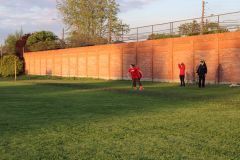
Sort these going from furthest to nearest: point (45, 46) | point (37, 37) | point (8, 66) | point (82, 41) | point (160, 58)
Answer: point (37, 37), point (45, 46), point (8, 66), point (82, 41), point (160, 58)

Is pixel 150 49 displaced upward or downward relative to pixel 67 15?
downward

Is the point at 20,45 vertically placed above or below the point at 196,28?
above

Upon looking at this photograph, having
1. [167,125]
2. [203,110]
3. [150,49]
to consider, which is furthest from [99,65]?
[167,125]

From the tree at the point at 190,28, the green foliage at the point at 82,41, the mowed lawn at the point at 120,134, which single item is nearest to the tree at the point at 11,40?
the green foliage at the point at 82,41

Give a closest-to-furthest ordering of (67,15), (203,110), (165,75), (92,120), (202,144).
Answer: (202,144) → (92,120) → (203,110) → (165,75) → (67,15)

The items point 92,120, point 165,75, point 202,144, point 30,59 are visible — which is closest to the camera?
point 202,144

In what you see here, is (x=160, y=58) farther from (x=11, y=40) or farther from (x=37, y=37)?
(x=11, y=40)

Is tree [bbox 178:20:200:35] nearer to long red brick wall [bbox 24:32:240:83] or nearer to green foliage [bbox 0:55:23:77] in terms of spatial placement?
long red brick wall [bbox 24:32:240:83]

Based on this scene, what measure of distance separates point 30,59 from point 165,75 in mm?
33196

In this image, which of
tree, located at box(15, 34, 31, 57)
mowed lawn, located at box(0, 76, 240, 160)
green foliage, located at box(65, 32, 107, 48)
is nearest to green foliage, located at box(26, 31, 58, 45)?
tree, located at box(15, 34, 31, 57)

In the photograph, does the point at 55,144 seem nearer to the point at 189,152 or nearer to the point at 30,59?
the point at 189,152

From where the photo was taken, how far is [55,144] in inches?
221

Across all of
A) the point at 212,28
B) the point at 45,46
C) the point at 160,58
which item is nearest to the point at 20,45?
the point at 45,46

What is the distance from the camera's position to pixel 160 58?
95.1 ft
